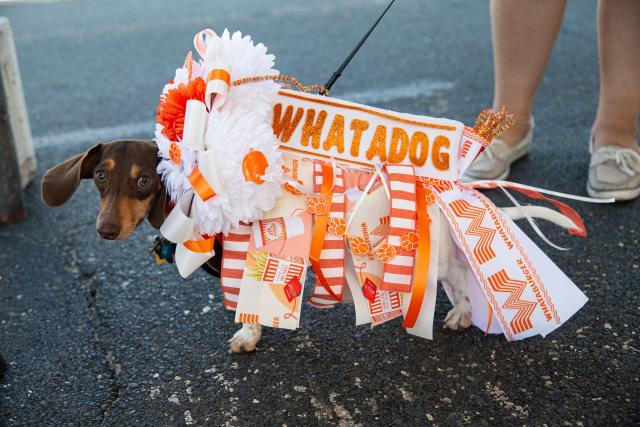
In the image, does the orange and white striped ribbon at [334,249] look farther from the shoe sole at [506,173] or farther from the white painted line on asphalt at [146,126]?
the white painted line on asphalt at [146,126]

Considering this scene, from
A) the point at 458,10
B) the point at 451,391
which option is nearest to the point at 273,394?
the point at 451,391

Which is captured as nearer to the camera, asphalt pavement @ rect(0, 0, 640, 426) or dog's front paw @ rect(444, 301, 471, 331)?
asphalt pavement @ rect(0, 0, 640, 426)

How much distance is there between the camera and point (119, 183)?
1.72m

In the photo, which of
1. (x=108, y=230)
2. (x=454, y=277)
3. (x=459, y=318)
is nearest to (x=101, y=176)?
(x=108, y=230)

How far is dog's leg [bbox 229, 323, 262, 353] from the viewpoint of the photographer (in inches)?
80.7

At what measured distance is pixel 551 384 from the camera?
6.20 ft

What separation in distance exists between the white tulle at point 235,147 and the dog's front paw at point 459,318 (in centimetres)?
74

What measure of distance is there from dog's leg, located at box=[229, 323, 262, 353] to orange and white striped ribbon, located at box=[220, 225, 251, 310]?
199 millimetres

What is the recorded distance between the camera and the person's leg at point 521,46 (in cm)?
268

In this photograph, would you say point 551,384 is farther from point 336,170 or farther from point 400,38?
point 400,38

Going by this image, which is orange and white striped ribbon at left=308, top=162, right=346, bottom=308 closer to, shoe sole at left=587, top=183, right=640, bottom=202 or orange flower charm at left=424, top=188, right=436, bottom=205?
orange flower charm at left=424, top=188, right=436, bottom=205

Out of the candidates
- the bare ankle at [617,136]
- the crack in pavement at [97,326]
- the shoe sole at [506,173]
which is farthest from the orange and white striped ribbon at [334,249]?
the bare ankle at [617,136]

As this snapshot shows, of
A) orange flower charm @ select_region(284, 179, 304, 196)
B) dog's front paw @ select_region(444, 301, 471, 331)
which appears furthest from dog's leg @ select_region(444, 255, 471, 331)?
orange flower charm @ select_region(284, 179, 304, 196)

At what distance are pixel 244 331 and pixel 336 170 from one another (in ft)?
1.98
